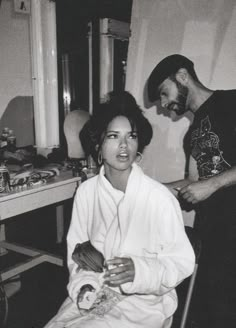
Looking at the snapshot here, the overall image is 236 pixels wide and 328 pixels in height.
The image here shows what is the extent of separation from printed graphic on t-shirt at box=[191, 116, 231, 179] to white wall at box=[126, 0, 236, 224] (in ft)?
1.89

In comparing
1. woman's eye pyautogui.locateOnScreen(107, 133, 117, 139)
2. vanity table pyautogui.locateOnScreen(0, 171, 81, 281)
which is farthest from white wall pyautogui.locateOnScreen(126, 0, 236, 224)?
woman's eye pyautogui.locateOnScreen(107, 133, 117, 139)

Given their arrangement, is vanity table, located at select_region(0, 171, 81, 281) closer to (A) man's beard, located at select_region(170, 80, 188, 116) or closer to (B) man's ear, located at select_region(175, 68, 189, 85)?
(A) man's beard, located at select_region(170, 80, 188, 116)

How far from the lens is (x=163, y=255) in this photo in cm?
128

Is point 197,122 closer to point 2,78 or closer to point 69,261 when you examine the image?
point 69,261

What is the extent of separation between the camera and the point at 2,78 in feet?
9.67

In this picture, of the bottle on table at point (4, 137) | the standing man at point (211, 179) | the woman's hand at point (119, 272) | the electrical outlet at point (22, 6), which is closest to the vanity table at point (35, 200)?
the bottle on table at point (4, 137)

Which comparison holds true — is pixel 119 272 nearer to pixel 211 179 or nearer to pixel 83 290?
pixel 83 290

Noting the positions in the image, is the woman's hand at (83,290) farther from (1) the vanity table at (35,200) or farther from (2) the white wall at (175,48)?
(2) the white wall at (175,48)

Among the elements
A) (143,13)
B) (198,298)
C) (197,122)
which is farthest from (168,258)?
(143,13)

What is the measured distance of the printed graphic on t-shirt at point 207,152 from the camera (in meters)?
1.97

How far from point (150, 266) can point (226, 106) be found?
3.75ft

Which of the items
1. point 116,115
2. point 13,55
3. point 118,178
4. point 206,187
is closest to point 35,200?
point 118,178

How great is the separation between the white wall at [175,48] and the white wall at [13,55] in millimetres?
933

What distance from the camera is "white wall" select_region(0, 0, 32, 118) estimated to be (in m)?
2.91
